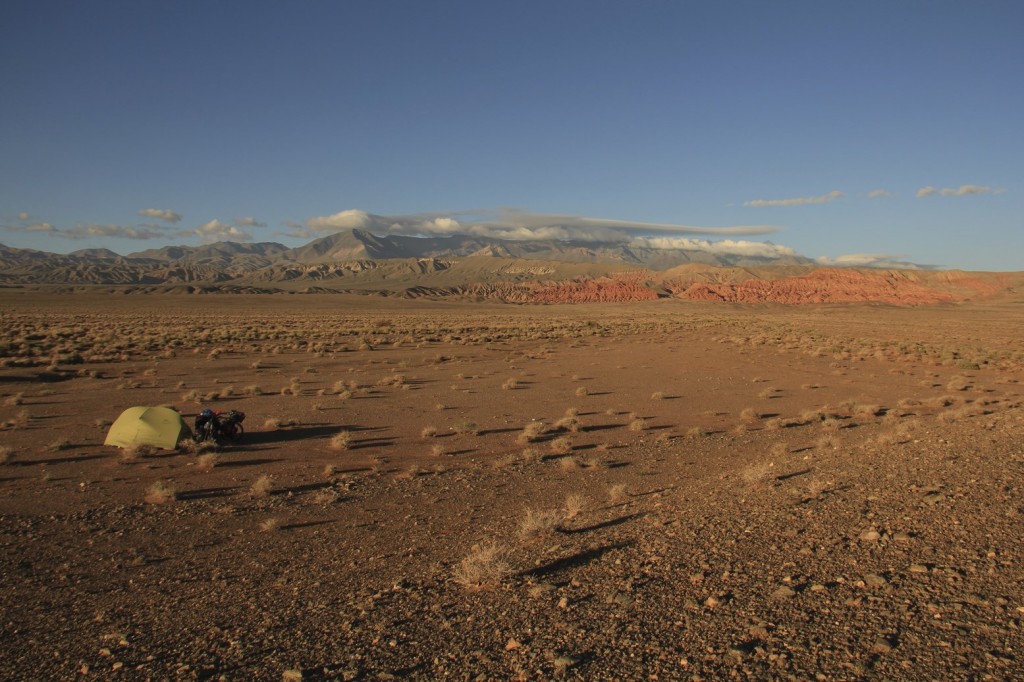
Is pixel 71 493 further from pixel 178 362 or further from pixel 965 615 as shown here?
pixel 178 362

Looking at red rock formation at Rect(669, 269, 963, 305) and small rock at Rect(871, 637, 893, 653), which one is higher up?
red rock formation at Rect(669, 269, 963, 305)

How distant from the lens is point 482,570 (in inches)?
247

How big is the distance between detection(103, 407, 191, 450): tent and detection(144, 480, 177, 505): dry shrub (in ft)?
10.1

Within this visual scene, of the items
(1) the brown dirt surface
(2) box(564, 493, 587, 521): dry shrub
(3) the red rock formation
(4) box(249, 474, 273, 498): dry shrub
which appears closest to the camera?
(1) the brown dirt surface

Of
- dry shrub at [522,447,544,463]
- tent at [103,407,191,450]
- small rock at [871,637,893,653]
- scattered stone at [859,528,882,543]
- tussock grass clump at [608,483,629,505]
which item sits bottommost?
dry shrub at [522,447,544,463]

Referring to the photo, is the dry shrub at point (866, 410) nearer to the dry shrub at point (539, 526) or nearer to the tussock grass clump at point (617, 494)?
the tussock grass clump at point (617, 494)

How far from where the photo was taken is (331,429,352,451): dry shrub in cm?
1399

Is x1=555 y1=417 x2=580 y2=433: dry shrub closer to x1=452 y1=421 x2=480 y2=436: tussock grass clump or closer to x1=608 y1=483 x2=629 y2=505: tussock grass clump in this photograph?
x1=452 y1=421 x2=480 y2=436: tussock grass clump

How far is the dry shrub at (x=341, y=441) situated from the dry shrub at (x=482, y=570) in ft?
26.2

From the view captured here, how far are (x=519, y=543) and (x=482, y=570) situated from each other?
1.34 meters

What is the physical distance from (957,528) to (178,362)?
Answer: 101ft

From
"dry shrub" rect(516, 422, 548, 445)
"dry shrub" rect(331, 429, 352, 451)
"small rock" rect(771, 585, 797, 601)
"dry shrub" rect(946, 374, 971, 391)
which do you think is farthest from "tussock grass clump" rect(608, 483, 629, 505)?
"dry shrub" rect(946, 374, 971, 391)

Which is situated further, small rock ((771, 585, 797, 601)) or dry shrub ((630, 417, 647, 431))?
dry shrub ((630, 417, 647, 431))

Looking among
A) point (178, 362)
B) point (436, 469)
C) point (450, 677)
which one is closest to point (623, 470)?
point (436, 469)
